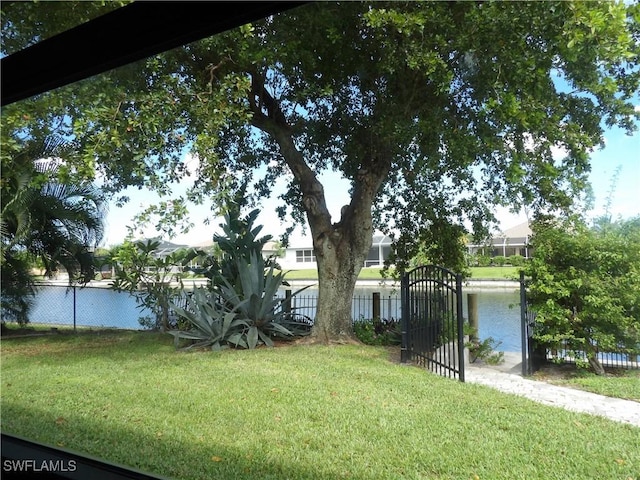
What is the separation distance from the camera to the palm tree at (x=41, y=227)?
441cm

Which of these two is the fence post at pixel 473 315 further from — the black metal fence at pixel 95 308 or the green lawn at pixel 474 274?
the black metal fence at pixel 95 308

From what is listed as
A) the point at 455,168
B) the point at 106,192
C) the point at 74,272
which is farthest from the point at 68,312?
the point at 455,168

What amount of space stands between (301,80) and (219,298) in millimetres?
2342

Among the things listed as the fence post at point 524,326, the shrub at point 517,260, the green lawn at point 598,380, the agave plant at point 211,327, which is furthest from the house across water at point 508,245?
the agave plant at point 211,327

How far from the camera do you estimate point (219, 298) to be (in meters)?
4.84

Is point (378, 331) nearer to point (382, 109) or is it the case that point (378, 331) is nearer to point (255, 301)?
point (255, 301)

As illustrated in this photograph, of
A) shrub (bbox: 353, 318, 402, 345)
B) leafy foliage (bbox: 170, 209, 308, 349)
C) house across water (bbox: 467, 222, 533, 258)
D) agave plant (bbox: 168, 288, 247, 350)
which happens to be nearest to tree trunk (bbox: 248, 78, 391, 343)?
shrub (bbox: 353, 318, 402, 345)

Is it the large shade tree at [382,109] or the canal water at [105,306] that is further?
the canal water at [105,306]

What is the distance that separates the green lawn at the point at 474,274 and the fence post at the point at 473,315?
234 mm

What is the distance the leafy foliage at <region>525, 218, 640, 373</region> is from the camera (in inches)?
126

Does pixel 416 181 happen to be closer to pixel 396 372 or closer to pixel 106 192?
pixel 396 372

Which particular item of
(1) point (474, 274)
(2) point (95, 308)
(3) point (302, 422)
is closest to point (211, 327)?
(2) point (95, 308)

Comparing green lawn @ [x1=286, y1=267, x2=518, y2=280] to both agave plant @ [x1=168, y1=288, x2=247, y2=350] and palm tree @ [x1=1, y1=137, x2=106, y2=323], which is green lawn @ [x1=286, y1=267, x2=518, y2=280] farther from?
palm tree @ [x1=1, y1=137, x2=106, y2=323]

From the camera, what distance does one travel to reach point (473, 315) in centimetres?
437
